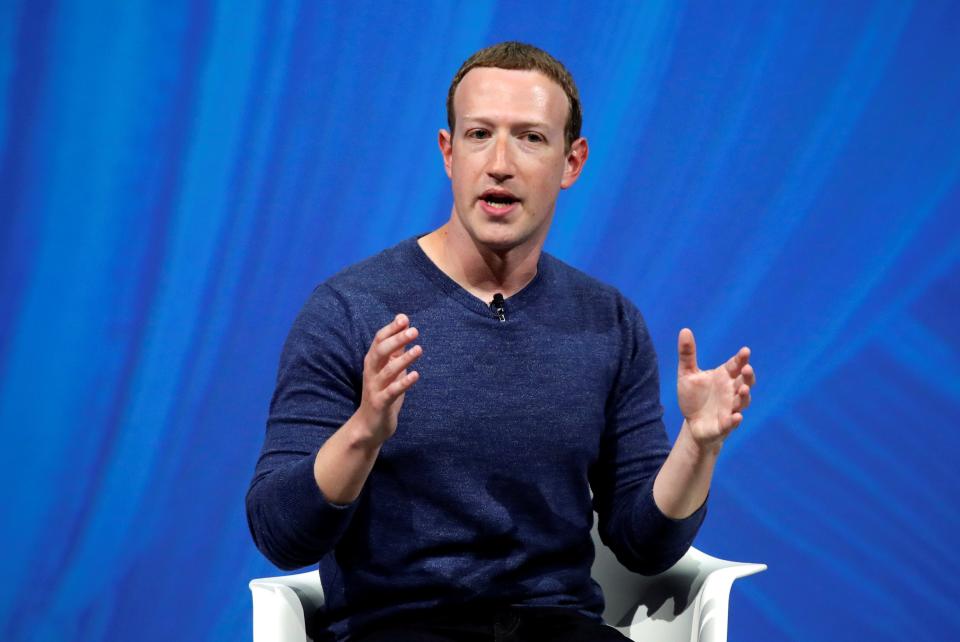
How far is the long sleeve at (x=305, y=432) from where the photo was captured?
148 centimetres

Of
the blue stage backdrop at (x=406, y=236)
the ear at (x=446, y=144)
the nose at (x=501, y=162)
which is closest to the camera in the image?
the nose at (x=501, y=162)

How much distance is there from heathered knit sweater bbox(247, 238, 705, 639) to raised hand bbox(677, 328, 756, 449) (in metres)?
0.19

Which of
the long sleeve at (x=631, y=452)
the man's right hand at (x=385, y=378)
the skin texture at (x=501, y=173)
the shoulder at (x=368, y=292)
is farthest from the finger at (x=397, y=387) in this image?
the long sleeve at (x=631, y=452)

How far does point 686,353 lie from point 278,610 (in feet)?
2.09

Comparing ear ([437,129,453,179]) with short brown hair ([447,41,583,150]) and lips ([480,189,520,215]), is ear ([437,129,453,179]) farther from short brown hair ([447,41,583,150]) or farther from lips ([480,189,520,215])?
lips ([480,189,520,215])

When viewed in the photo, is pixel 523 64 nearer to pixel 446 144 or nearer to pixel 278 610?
pixel 446 144

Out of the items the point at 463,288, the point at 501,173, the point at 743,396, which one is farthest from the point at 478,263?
the point at 743,396

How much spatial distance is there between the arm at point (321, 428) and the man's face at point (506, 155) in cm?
25

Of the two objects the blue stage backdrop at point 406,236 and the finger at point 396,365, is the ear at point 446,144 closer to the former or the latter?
the finger at point 396,365

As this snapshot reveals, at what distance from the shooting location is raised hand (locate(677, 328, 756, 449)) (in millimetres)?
1490

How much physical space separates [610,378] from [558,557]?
28 cm

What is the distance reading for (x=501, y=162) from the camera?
169 cm

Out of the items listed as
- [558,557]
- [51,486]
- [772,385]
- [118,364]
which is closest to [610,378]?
[558,557]

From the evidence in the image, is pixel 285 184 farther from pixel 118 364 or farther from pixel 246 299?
pixel 118 364
